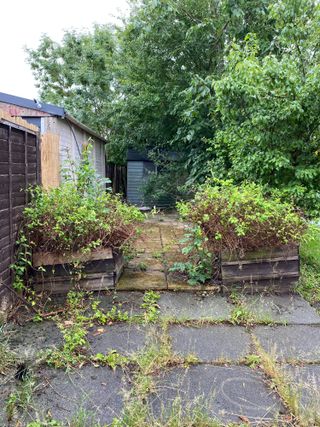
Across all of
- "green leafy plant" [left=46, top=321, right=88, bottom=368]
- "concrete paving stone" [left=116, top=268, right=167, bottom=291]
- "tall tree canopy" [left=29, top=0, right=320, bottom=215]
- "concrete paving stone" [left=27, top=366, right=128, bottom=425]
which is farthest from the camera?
"tall tree canopy" [left=29, top=0, right=320, bottom=215]

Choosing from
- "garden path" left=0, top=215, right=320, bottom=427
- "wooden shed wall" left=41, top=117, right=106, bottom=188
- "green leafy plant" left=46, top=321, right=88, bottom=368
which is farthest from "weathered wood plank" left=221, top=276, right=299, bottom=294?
"wooden shed wall" left=41, top=117, right=106, bottom=188

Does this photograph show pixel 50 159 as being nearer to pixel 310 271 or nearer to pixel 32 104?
pixel 32 104

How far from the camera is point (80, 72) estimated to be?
12125mm

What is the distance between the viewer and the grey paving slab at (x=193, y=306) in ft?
→ 9.61

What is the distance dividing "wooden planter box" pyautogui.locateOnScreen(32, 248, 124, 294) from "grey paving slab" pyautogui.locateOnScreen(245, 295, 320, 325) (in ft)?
4.55

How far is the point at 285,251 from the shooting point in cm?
346

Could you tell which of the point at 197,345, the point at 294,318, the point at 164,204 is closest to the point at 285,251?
the point at 294,318

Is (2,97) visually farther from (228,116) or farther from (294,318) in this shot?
(294,318)

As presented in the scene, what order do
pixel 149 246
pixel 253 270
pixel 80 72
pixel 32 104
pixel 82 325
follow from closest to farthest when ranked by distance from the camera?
1. pixel 82 325
2. pixel 253 270
3. pixel 149 246
4. pixel 32 104
5. pixel 80 72

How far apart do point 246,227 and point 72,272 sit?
1751 millimetres

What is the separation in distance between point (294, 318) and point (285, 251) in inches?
29.7

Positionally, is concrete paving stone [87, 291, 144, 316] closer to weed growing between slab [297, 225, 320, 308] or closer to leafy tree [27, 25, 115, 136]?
weed growing between slab [297, 225, 320, 308]

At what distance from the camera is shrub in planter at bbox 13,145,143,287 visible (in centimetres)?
312

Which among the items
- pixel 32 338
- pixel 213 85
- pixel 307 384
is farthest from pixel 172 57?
pixel 307 384
